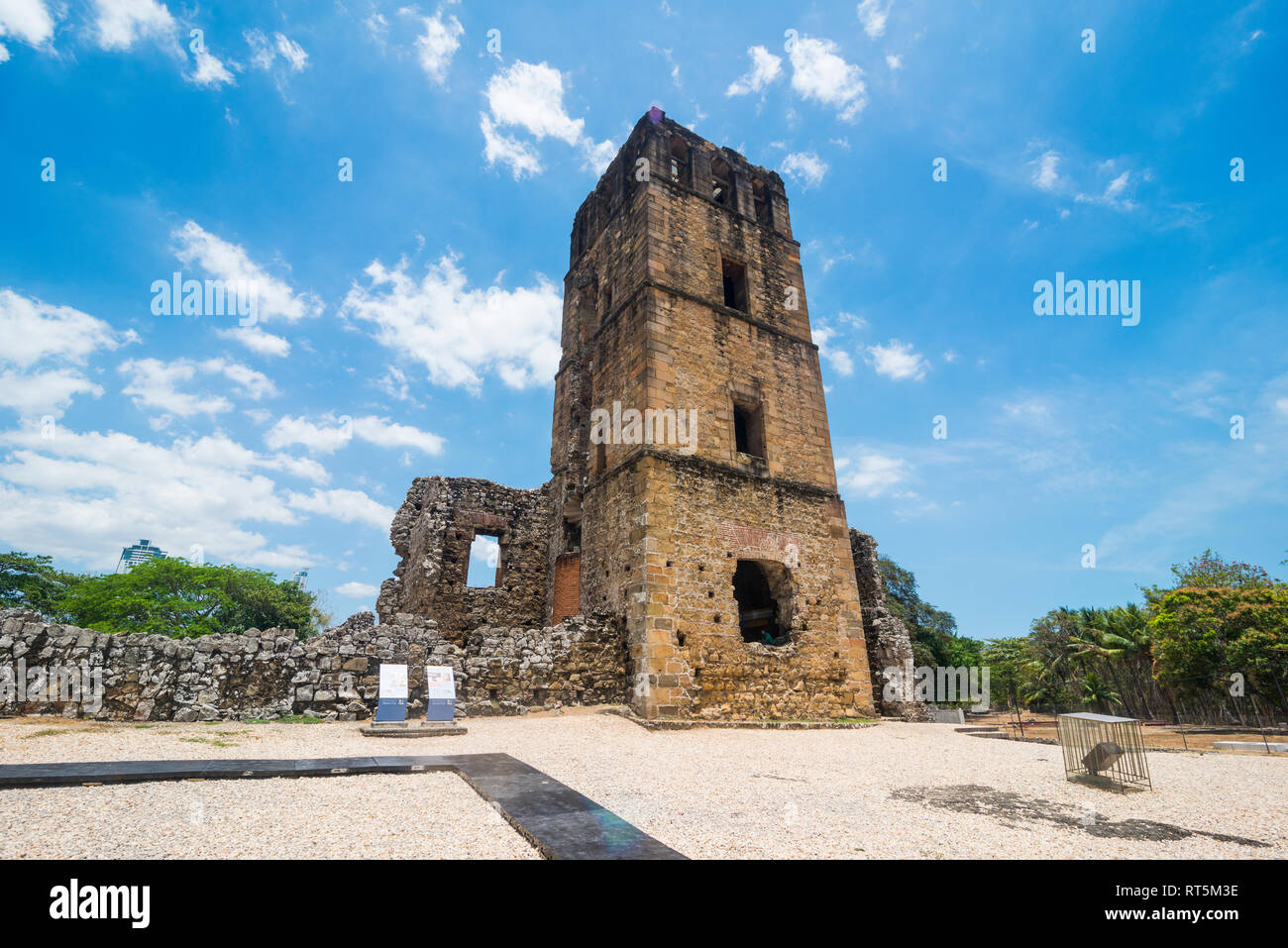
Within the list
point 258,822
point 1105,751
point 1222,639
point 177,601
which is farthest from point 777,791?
point 177,601

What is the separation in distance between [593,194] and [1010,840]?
19.5m

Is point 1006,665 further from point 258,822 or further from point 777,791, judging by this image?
point 258,822

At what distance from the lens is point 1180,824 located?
15.5ft

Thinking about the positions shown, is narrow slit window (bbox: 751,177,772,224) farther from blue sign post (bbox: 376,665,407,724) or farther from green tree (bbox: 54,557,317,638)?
green tree (bbox: 54,557,317,638)

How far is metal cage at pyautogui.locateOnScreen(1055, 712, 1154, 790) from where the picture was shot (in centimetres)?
659

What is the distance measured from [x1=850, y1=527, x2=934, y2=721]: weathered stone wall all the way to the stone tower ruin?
193 cm

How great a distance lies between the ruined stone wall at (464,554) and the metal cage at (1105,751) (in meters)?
12.1

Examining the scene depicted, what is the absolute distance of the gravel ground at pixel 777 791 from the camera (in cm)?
375

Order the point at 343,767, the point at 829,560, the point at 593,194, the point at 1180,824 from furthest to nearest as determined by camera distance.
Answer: the point at 593,194 < the point at 829,560 < the point at 343,767 < the point at 1180,824

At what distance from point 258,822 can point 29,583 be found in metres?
39.7

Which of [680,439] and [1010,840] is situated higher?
[680,439]
